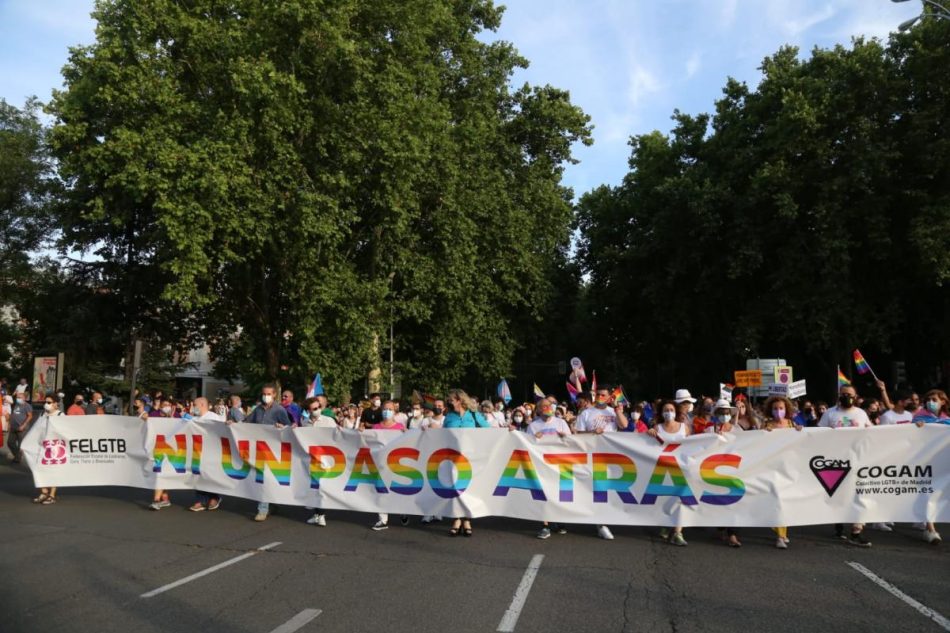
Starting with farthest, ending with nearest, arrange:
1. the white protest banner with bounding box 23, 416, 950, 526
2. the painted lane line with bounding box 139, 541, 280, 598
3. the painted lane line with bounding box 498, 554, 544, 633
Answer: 1. the white protest banner with bounding box 23, 416, 950, 526
2. the painted lane line with bounding box 139, 541, 280, 598
3. the painted lane line with bounding box 498, 554, 544, 633

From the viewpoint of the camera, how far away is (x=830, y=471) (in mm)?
8414

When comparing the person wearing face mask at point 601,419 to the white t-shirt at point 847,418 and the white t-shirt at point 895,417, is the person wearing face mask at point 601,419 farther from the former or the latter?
the white t-shirt at point 895,417

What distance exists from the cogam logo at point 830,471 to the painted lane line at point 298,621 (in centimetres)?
566

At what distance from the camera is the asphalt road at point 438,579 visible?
5508mm

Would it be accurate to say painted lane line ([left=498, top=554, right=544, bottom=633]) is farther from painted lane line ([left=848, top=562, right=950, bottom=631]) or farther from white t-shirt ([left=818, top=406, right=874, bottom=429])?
white t-shirt ([left=818, top=406, right=874, bottom=429])

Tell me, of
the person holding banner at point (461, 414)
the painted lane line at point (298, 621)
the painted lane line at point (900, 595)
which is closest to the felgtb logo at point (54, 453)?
the person holding banner at point (461, 414)

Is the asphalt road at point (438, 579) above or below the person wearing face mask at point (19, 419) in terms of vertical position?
below

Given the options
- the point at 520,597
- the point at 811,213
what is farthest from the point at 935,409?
the point at 811,213

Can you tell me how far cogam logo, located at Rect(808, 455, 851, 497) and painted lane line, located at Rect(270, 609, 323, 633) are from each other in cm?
566

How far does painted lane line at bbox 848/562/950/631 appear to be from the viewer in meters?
5.52

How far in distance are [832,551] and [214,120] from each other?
61.8ft

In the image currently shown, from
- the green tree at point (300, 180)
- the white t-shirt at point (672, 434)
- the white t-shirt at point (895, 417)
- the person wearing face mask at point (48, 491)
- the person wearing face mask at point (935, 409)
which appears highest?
the green tree at point (300, 180)

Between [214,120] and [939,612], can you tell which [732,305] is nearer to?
[214,120]

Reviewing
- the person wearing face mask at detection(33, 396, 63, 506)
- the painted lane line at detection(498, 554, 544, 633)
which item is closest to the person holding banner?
the painted lane line at detection(498, 554, 544, 633)
